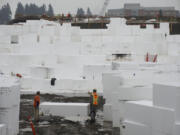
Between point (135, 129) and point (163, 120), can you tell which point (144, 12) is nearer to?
point (135, 129)

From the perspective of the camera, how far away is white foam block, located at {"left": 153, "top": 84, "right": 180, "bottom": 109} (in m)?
5.93

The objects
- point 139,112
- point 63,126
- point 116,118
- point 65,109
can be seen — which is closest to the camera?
point 139,112

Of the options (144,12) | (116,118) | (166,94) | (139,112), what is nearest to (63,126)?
(116,118)

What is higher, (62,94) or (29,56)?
(29,56)

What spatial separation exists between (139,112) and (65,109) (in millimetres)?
3787

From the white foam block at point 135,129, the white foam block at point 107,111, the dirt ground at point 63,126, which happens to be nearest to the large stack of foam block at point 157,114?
the white foam block at point 135,129

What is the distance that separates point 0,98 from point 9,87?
316 mm

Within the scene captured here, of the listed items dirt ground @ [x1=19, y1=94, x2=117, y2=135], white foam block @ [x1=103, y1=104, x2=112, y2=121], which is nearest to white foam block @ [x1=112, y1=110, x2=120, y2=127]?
dirt ground @ [x1=19, y1=94, x2=117, y2=135]

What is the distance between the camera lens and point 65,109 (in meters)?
10.0

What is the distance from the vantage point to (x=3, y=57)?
1850 cm

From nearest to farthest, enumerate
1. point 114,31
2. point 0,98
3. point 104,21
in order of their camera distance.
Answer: point 0,98, point 114,31, point 104,21

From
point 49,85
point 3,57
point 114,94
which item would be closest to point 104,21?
point 3,57

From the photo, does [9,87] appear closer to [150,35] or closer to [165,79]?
[165,79]

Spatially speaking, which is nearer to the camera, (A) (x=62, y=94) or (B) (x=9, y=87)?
(B) (x=9, y=87)
